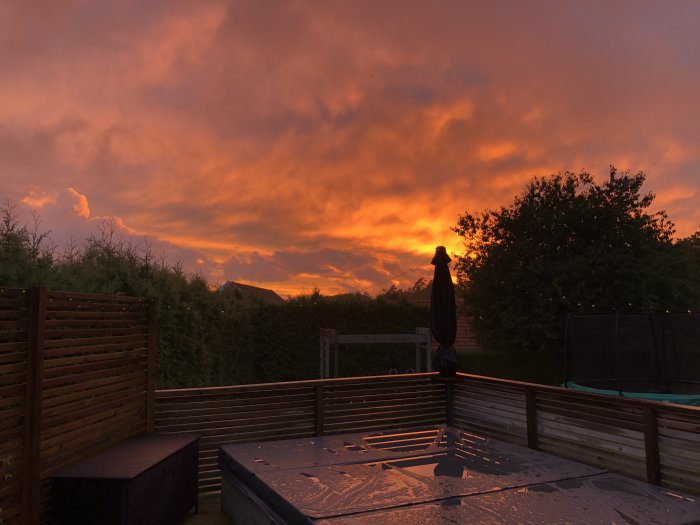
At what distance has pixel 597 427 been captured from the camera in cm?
459

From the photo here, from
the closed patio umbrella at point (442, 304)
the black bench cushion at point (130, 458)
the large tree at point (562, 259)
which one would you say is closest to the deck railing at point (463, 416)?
the black bench cushion at point (130, 458)

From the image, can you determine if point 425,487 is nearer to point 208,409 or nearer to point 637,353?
point 208,409

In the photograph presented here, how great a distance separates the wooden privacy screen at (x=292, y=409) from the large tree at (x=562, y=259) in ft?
34.1

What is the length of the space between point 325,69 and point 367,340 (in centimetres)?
569

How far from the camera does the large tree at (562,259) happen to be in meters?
16.3

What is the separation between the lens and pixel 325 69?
9.09 meters

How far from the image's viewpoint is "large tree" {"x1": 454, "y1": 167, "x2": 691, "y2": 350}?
16.3m

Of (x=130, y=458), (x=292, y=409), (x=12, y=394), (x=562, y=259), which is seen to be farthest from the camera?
(x=562, y=259)

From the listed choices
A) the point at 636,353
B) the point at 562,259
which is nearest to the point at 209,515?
the point at 636,353

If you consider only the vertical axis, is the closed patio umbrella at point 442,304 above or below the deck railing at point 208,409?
above

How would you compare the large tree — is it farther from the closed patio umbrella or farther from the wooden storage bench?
the wooden storage bench

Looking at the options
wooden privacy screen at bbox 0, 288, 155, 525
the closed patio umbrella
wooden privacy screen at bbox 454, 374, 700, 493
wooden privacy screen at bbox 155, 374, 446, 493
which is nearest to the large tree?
the closed patio umbrella

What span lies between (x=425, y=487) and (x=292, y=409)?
2246mm

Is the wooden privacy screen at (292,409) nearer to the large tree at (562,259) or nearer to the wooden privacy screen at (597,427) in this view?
the wooden privacy screen at (597,427)
